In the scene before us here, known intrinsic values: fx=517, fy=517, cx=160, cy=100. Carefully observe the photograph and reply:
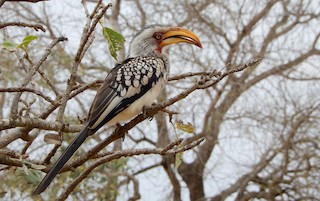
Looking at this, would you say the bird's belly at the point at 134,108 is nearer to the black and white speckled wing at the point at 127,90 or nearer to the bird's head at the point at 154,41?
the black and white speckled wing at the point at 127,90

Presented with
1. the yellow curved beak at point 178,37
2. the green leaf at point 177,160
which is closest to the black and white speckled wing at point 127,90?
the yellow curved beak at point 178,37

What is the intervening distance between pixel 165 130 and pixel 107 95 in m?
3.83

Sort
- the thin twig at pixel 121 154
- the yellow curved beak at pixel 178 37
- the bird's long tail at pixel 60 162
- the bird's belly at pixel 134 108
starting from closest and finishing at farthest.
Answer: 1. the bird's long tail at pixel 60 162
2. the thin twig at pixel 121 154
3. the bird's belly at pixel 134 108
4. the yellow curved beak at pixel 178 37

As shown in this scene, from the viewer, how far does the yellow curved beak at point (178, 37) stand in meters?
1.54

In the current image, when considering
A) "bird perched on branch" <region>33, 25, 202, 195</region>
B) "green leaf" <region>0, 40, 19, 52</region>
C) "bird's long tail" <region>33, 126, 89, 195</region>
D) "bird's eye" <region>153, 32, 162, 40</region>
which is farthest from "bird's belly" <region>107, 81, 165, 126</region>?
"green leaf" <region>0, 40, 19, 52</region>

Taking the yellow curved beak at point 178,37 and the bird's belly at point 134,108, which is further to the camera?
the yellow curved beak at point 178,37

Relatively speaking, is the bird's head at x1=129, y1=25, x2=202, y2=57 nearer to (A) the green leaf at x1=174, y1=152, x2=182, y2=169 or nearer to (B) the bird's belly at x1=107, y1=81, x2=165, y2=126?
(B) the bird's belly at x1=107, y1=81, x2=165, y2=126

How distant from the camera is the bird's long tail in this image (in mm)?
999

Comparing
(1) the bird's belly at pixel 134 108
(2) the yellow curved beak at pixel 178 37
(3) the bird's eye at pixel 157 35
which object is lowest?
(1) the bird's belly at pixel 134 108

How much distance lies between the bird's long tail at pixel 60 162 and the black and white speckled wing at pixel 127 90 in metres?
0.06

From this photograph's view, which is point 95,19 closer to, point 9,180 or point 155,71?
point 155,71

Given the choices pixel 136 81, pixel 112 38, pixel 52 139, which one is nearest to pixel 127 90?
pixel 136 81

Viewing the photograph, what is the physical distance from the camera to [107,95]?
4.59 ft

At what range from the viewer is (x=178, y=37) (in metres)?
1.68
